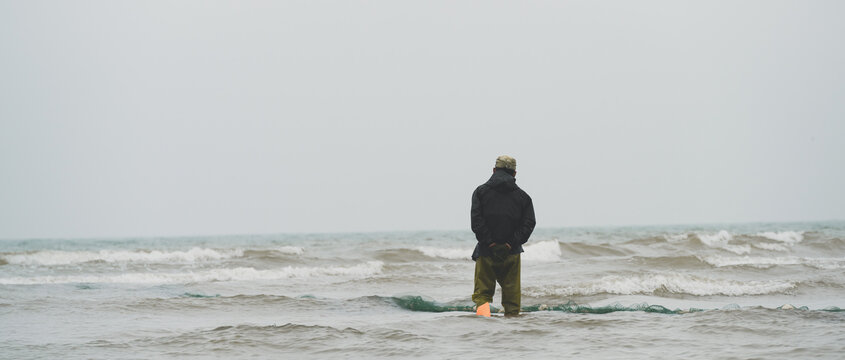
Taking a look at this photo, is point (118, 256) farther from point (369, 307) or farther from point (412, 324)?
point (412, 324)

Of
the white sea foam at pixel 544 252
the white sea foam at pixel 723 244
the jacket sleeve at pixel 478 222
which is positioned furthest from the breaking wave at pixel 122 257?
the jacket sleeve at pixel 478 222

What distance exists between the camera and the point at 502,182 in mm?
7406

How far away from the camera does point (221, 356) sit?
5.92m

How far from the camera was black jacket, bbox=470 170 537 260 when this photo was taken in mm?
7398

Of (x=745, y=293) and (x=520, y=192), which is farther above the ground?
(x=520, y=192)

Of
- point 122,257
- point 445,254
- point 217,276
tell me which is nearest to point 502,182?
point 217,276

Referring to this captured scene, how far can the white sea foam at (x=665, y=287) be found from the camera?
11.3 meters

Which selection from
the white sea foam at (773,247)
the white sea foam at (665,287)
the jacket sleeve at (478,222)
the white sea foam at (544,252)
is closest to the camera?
the jacket sleeve at (478,222)

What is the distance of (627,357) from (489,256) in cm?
217

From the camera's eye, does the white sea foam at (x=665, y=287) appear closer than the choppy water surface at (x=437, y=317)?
No

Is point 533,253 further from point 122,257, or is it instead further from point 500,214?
point 500,214

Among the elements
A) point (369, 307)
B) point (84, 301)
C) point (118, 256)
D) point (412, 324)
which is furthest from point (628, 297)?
point (118, 256)

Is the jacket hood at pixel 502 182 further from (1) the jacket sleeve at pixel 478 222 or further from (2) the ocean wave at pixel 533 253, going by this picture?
(2) the ocean wave at pixel 533 253

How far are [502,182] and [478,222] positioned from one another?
0.47 m
